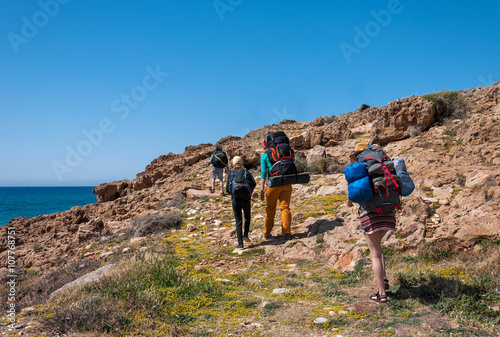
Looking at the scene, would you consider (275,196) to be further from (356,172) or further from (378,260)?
(378,260)

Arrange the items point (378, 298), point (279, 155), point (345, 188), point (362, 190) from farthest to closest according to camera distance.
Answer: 1. point (345, 188)
2. point (279, 155)
3. point (378, 298)
4. point (362, 190)

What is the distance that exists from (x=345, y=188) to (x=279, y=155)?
426 centimetres

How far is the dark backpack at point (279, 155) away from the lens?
6.91m

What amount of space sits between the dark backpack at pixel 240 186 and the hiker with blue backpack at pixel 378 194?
326 centimetres

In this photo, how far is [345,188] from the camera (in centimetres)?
1045

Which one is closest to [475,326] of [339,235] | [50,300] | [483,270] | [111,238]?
[483,270]

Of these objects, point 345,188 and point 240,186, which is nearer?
point 240,186

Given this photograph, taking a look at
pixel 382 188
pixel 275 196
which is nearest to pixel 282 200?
pixel 275 196

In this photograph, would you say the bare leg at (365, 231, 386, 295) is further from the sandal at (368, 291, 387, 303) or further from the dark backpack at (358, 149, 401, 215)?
the dark backpack at (358, 149, 401, 215)

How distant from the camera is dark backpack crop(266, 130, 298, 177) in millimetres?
6914

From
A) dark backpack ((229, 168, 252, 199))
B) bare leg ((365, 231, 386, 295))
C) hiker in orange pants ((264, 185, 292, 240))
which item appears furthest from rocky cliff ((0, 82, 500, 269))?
bare leg ((365, 231, 386, 295))

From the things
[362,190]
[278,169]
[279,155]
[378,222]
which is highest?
[279,155]

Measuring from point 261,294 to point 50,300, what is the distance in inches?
111

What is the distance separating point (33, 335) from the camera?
345 centimetres
